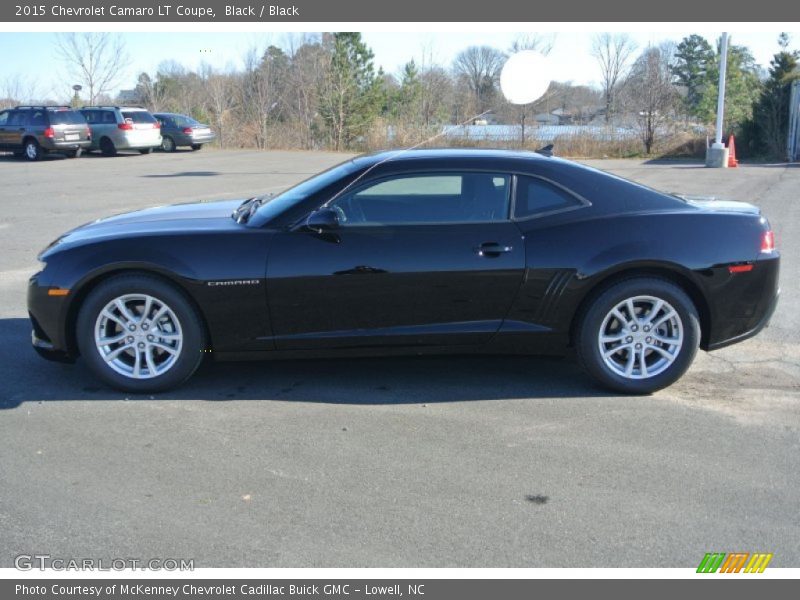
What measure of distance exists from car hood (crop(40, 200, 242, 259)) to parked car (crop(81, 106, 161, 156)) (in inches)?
990

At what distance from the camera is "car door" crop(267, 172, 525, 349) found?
16.5ft

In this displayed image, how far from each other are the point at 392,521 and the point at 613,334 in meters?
2.28

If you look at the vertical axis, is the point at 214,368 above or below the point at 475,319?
below

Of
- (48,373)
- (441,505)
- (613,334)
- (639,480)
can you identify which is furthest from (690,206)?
(48,373)

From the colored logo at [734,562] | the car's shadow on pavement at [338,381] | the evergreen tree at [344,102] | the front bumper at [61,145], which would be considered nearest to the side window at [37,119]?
the front bumper at [61,145]

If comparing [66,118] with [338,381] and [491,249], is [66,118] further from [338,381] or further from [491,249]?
[491,249]

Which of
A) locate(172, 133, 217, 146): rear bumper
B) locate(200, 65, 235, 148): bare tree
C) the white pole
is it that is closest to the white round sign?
the white pole

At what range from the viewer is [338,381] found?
5.47 m

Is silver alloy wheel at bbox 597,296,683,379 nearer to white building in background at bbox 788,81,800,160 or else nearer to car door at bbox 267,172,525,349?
car door at bbox 267,172,525,349

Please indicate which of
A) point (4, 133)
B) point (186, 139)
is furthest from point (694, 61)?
point (4, 133)

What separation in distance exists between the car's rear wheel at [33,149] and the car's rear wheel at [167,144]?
214 inches

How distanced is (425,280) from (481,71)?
39106 mm

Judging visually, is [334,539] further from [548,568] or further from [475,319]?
[475,319]

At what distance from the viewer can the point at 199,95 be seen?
46.3m
